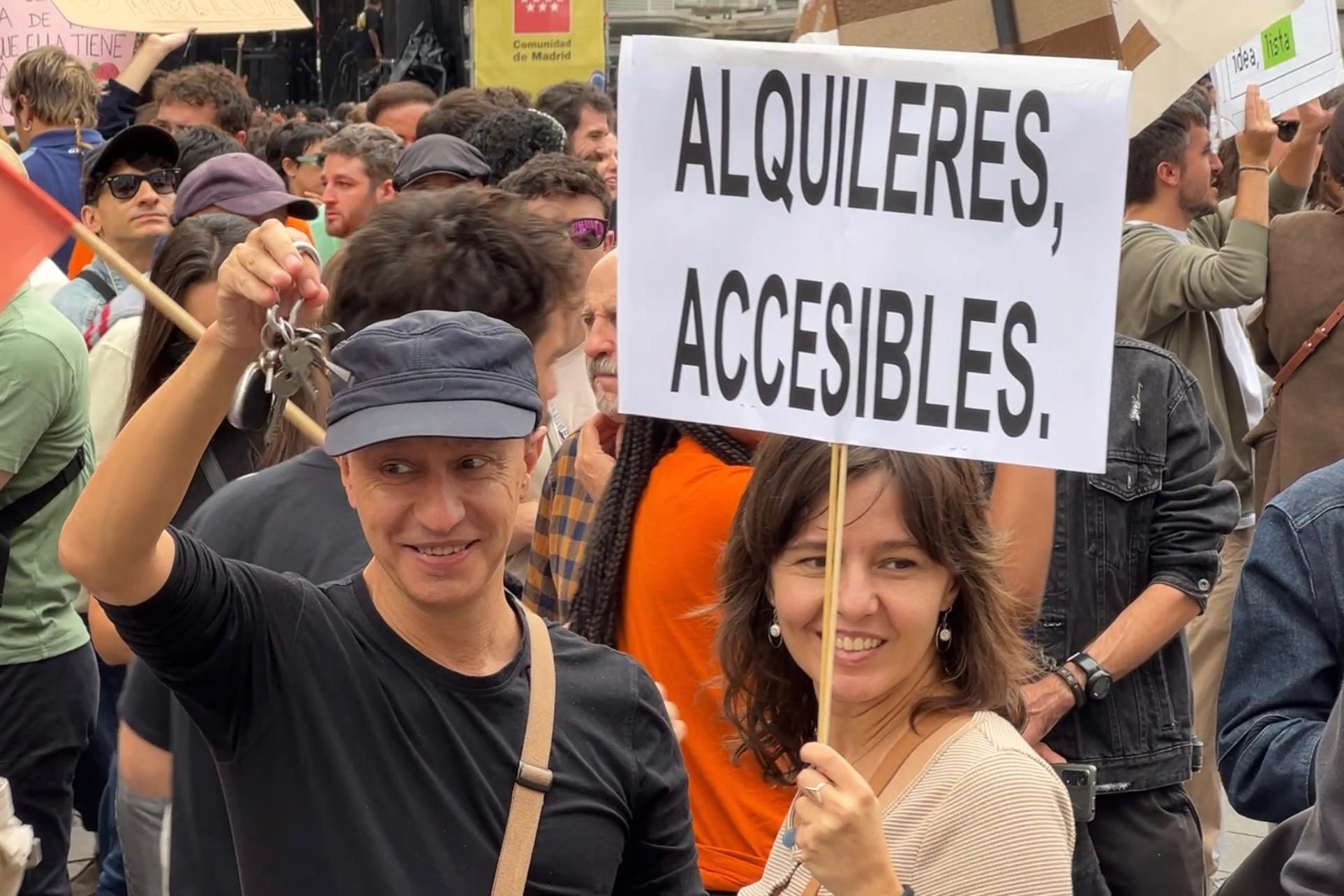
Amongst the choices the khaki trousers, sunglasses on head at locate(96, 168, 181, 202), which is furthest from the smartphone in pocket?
sunglasses on head at locate(96, 168, 181, 202)

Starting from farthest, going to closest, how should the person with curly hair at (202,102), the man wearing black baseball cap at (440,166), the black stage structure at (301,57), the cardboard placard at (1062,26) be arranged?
the black stage structure at (301,57) < the person with curly hair at (202,102) < the man wearing black baseball cap at (440,166) < the cardboard placard at (1062,26)

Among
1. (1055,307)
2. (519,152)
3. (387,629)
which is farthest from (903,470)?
(519,152)

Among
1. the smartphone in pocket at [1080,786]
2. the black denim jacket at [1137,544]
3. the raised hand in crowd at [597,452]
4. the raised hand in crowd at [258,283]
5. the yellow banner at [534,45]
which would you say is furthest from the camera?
the yellow banner at [534,45]

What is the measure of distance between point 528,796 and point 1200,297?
365 centimetres

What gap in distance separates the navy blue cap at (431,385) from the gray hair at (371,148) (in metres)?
5.14

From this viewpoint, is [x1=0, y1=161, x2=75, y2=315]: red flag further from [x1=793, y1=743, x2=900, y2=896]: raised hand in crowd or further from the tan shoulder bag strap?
[x1=793, y1=743, x2=900, y2=896]: raised hand in crowd

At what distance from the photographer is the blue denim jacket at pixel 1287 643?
2.67 m

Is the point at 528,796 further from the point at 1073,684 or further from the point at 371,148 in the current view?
the point at 371,148

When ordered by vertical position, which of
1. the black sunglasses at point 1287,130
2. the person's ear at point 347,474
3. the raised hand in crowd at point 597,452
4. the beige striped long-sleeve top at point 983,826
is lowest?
the beige striped long-sleeve top at point 983,826

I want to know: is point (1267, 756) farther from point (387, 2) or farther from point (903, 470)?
point (387, 2)

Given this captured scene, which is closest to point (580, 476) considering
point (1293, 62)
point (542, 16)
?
point (1293, 62)

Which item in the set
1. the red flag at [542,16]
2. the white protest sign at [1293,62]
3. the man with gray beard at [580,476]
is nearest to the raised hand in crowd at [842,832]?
the man with gray beard at [580,476]

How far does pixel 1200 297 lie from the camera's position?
5.17m

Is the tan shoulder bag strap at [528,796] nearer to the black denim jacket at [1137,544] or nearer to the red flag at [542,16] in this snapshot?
the black denim jacket at [1137,544]
